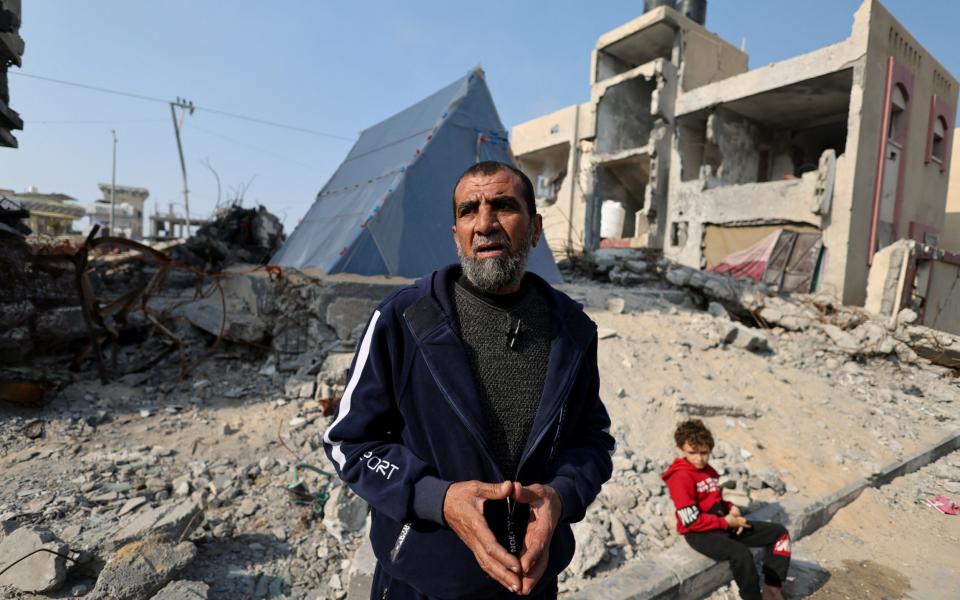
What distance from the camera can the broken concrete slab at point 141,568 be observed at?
7.06ft

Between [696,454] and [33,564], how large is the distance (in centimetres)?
350

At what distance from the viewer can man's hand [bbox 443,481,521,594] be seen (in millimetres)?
1087

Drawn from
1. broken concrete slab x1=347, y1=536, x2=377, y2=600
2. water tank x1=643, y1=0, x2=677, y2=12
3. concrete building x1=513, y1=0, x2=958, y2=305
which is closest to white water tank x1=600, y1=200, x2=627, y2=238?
concrete building x1=513, y1=0, x2=958, y2=305

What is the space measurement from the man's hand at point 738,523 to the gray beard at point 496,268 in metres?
2.50

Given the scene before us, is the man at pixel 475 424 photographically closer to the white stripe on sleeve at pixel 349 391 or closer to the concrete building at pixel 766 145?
the white stripe on sleeve at pixel 349 391

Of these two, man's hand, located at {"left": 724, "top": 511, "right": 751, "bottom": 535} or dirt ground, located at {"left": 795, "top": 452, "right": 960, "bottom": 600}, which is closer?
man's hand, located at {"left": 724, "top": 511, "right": 751, "bottom": 535}

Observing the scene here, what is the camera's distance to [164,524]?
2570mm

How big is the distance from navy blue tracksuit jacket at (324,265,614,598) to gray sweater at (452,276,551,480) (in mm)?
36


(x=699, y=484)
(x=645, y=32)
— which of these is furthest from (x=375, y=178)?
(x=645, y=32)

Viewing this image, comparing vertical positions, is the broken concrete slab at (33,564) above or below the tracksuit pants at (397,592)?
below

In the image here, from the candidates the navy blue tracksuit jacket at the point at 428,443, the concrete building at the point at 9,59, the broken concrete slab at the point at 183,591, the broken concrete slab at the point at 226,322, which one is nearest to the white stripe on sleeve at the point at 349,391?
the navy blue tracksuit jacket at the point at 428,443

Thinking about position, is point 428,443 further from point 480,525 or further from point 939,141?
point 939,141

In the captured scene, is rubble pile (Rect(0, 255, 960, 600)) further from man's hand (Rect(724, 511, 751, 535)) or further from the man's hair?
the man's hair

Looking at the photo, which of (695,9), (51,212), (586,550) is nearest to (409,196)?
(586,550)
